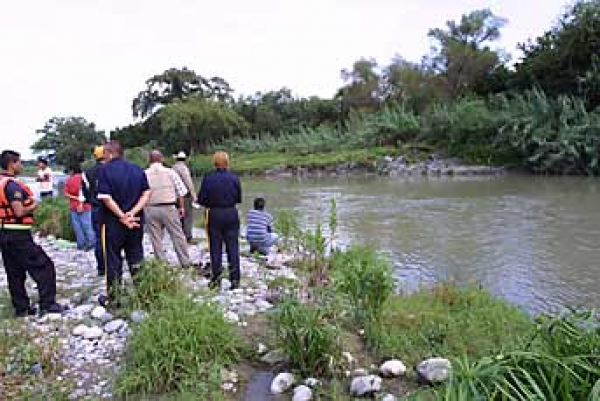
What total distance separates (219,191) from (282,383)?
255 centimetres

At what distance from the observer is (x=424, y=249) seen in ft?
32.1

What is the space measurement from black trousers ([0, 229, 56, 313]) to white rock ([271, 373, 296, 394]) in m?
2.59

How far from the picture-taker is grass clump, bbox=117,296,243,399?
373cm

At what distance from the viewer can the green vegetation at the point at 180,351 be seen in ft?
12.2

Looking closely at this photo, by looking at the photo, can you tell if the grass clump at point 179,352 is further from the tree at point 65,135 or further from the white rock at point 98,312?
the tree at point 65,135

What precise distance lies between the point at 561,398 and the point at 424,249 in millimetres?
7514

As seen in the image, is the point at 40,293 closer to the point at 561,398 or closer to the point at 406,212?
the point at 561,398

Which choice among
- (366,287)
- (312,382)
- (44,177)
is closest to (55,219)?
(44,177)

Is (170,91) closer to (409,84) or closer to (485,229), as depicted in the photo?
(409,84)

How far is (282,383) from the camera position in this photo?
3773 mm

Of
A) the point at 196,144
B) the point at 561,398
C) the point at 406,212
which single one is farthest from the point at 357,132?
the point at 561,398

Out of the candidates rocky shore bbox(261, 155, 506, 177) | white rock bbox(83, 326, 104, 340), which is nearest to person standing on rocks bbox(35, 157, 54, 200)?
white rock bbox(83, 326, 104, 340)

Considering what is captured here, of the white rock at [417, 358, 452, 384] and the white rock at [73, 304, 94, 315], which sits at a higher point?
the white rock at [73, 304, 94, 315]

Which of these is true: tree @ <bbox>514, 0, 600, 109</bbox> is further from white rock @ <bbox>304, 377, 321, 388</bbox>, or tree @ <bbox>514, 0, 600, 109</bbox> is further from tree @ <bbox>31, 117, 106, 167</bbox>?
tree @ <bbox>31, 117, 106, 167</bbox>
